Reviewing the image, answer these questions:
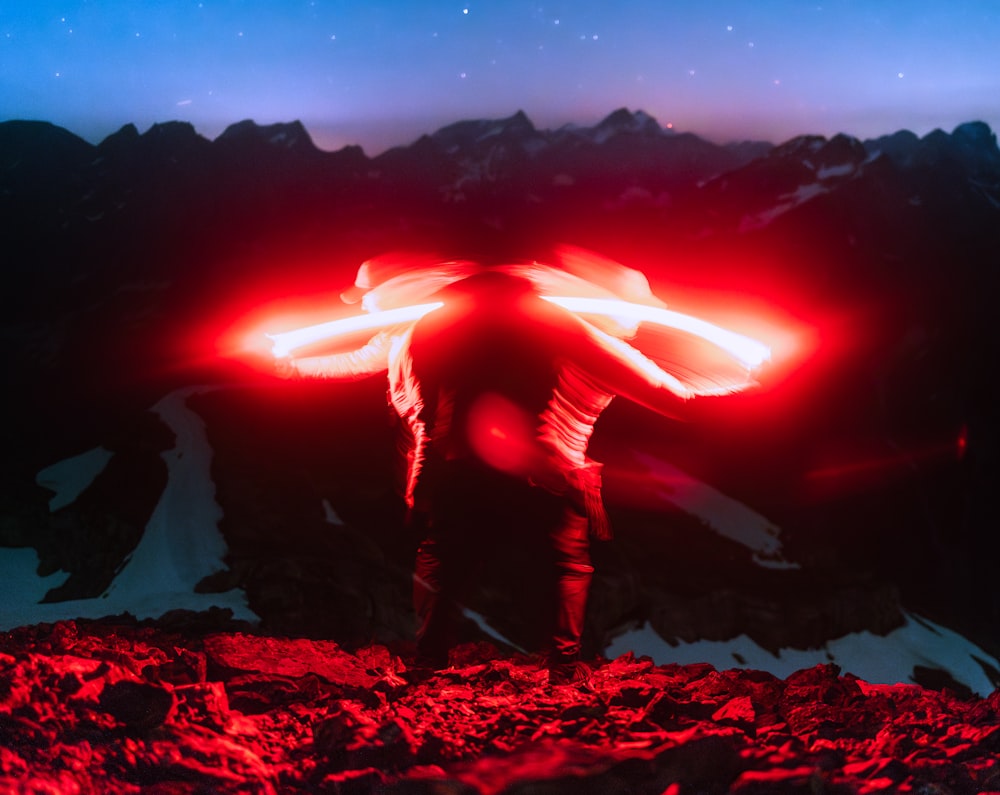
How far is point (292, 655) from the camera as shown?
387 cm

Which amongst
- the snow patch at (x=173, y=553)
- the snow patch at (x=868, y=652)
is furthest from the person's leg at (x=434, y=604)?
the snow patch at (x=868, y=652)

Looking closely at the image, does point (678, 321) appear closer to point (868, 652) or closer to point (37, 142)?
point (37, 142)

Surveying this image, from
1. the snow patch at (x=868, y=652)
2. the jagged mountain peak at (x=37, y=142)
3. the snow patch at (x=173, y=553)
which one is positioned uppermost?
the jagged mountain peak at (x=37, y=142)

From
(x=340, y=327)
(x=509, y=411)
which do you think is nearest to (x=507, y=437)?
(x=509, y=411)

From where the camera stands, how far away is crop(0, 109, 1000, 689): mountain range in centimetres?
1321

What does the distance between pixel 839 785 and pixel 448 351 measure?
2.40 metres

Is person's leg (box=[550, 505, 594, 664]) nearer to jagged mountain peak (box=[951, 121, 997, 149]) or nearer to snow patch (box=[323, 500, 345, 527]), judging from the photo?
snow patch (box=[323, 500, 345, 527])

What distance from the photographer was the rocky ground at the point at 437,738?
1782 millimetres

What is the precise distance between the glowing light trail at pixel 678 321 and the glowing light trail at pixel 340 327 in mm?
824

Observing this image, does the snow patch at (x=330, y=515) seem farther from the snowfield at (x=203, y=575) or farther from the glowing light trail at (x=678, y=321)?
the glowing light trail at (x=678, y=321)

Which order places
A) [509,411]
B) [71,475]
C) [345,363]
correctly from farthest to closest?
1. [71,475]
2. [345,363]
3. [509,411]

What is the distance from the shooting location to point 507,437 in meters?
3.38

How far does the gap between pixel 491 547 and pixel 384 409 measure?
38.8 ft

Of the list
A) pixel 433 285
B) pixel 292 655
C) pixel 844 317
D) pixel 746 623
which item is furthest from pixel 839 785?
pixel 844 317
